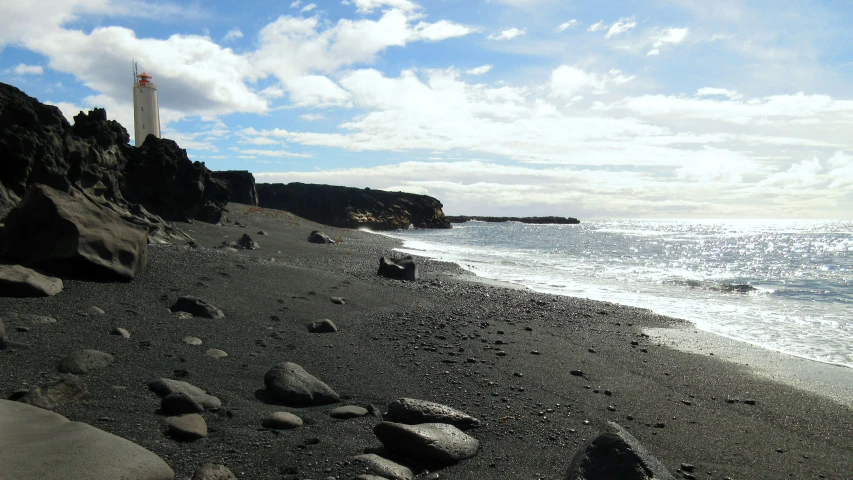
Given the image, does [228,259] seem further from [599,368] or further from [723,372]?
[723,372]

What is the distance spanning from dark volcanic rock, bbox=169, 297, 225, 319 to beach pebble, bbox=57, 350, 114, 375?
1.83 m

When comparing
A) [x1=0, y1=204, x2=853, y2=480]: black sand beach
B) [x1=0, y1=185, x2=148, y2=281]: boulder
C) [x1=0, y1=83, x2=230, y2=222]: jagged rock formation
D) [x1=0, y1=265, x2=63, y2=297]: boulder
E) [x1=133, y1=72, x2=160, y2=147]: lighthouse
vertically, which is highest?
[x1=133, y1=72, x2=160, y2=147]: lighthouse

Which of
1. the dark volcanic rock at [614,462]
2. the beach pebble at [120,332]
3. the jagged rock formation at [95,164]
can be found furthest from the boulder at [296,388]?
the jagged rock formation at [95,164]

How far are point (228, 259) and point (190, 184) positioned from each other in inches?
508

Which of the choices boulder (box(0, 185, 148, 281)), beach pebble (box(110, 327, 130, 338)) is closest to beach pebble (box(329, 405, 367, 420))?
beach pebble (box(110, 327, 130, 338))

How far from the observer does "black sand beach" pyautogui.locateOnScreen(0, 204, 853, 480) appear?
346 centimetres

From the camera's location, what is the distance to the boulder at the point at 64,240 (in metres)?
6.81

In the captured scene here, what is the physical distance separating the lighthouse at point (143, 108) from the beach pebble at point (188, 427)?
150 ft

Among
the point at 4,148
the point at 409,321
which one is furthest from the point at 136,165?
the point at 409,321

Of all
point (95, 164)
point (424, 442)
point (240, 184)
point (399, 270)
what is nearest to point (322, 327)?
point (424, 442)

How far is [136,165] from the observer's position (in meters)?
20.6

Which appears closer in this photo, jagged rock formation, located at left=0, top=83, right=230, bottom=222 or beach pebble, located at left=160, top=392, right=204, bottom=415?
beach pebble, located at left=160, top=392, right=204, bottom=415

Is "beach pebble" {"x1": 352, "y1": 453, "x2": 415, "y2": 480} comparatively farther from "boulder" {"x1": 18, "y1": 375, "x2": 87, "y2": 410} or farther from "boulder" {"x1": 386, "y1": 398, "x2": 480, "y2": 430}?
"boulder" {"x1": 18, "y1": 375, "x2": 87, "y2": 410}

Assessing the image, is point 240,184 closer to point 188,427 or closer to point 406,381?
point 406,381
